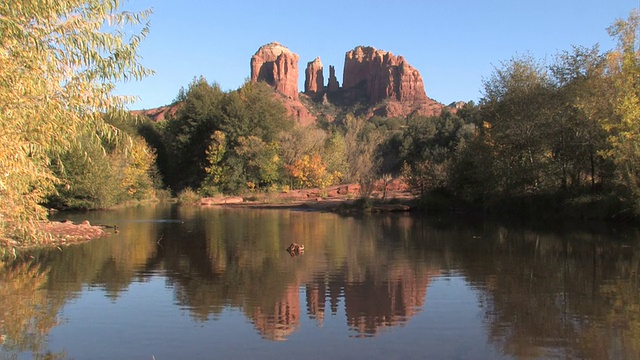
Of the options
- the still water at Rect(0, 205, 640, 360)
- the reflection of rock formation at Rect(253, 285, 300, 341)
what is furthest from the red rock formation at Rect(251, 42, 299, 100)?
the reflection of rock formation at Rect(253, 285, 300, 341)

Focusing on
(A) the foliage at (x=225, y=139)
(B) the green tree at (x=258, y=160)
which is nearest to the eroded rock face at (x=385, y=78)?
(A) the foliage at (x=225, y=139)

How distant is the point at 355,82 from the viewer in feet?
512

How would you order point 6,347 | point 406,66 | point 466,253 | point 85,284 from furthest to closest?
point 406,66 < point 466,253 < point 85,284 < point 6,347

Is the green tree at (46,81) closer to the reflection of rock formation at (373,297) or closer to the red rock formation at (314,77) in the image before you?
the reflection of rock formation at (373,297)

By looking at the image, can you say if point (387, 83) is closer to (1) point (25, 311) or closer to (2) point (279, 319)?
(2) point (279, 319)

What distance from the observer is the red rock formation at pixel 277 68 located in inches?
6033

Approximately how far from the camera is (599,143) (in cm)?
2495

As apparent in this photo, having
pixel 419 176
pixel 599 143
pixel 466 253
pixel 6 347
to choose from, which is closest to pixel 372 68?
pixel 419 176

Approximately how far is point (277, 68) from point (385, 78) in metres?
32.3

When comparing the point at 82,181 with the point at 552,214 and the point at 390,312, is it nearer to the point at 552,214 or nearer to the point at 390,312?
the point at 552,214

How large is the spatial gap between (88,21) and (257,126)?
1805 inches

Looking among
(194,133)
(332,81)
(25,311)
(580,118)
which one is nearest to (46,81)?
(25,311)

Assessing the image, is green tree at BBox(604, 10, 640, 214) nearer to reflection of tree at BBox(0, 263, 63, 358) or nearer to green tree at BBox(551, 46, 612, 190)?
green tree at BBox(551, 46, 612, 190)

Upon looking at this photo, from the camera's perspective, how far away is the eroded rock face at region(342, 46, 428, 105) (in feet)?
461
